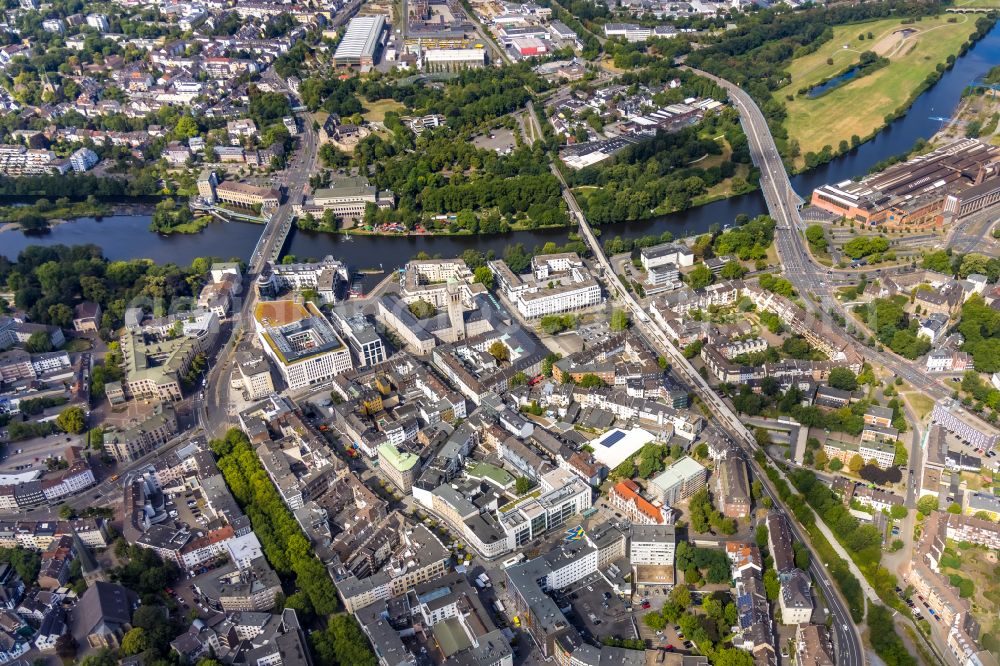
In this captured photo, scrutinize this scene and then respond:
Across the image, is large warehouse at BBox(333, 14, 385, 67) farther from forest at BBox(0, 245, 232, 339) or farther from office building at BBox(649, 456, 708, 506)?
office building at BBox(649, 456, 708, 506)

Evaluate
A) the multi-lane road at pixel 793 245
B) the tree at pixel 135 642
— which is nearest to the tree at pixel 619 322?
the multi-lane road at pixel 793 245

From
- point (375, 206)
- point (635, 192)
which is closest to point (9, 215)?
point (375, 206)

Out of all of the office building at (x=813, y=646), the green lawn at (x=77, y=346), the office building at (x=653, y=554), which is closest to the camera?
the office building at (x=813, y=646)

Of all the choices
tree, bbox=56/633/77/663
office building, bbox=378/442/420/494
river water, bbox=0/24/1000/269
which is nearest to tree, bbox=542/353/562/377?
office building, bbox=378/442/420/494

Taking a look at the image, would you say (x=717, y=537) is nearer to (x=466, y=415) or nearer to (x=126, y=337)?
(x=466, y=415)

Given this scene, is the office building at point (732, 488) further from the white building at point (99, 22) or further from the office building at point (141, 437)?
the white building at point (99, 22)

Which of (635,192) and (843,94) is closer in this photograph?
(635,192)
